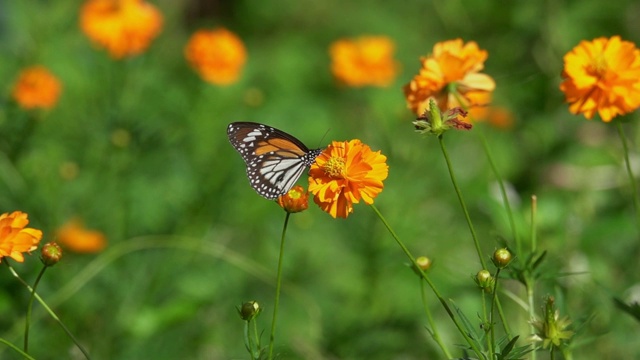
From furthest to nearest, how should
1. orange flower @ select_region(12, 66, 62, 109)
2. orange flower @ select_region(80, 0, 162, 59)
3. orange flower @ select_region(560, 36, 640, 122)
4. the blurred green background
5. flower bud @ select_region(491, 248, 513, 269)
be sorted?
orange flower @ select_region(80, 0, 162, 59) → orange flower @ select_region(12, 66, 62, 109) → the blurred green background → orange flower @ select_region(560, 36, 640, 122) → flower bud @ select_region(491, 248, 513, 269)

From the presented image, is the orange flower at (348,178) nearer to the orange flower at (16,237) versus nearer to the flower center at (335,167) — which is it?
the flower center at (335,167)

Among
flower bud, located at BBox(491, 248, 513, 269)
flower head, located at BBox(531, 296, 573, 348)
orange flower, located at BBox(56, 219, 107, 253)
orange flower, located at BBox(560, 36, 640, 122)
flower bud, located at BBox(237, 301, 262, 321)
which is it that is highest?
orange flower, located at BBox(560, 36, 640, 122)

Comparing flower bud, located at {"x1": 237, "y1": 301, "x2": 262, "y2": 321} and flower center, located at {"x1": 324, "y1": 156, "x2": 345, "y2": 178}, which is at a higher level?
flower center, located at {"x1": 324, "y1": 156, "x2": 345, "y2": 178}

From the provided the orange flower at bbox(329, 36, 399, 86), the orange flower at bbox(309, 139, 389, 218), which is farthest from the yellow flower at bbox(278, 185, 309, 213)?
the orange flower at bbox(329, 36, 399, 86)

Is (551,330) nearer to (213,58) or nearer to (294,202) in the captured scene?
(294,202)

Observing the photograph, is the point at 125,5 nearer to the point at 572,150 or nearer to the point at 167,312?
the point at 167,312

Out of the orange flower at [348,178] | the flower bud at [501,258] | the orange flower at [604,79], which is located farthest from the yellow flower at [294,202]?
the orange flower at [604,79]

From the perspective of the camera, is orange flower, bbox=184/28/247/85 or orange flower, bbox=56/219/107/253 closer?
orange flower, bbox=56/219/107/253

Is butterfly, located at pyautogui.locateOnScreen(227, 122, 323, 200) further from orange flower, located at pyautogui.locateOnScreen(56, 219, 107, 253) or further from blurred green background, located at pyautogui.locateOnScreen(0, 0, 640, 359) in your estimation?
orange flower, located at pyautogui.locateOnScreen(56, 219, 107, 253)

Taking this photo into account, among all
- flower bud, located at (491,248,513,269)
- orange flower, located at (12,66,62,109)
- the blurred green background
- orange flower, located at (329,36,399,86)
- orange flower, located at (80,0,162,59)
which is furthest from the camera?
orange flower, located at (329,36,399,86)
